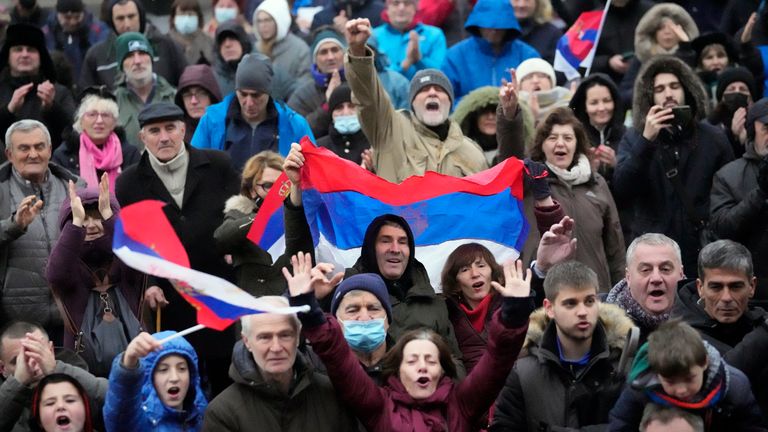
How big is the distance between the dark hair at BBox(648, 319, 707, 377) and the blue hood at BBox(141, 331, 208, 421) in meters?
2.69

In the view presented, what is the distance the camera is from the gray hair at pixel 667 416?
847cm

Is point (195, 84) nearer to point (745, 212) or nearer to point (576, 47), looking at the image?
point (576, 47)

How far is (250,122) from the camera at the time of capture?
14.0 metres

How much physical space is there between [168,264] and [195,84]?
645 cm

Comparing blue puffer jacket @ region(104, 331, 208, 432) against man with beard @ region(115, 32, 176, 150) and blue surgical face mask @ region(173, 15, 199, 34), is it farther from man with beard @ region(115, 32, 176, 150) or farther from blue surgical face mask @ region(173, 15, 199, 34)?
blue surgical face mask @ region(173, 15, 199, 34)

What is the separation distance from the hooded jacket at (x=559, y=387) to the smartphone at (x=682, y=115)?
132 inches

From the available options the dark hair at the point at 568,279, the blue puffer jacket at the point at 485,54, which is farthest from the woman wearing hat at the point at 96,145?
the dark hair at the point at 568,279

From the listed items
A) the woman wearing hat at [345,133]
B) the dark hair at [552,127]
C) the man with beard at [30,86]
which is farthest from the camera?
the man with beard at [30,86]

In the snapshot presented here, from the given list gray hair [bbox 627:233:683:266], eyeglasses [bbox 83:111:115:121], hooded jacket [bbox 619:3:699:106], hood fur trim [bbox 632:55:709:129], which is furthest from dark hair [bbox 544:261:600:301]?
hooded jacket [bbox 619:3:699:106]

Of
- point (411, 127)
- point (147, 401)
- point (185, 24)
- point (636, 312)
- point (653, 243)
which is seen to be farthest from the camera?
point (185, 24)

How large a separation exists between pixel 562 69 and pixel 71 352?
267 inches

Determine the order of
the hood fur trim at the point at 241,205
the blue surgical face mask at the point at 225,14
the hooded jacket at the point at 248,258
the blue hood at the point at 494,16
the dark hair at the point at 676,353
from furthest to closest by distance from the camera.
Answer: the blue surgical face mask at the point at 225,14, the blue hood at the point at 494,16, the hood fur trim at the point at 241,205, the hooded jacket at the point at 248,258, the dark hair at the point at 676,353

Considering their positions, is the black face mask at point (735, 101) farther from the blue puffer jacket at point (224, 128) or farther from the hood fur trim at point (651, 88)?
the blue puffer jacket at point (224, 128)

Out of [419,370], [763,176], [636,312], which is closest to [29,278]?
[419,370]
